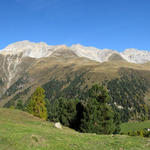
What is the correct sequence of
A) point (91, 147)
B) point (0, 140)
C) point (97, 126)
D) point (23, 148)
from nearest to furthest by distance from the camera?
point (23, 148), point (0, 140), point (91, 147), point (97, 126)

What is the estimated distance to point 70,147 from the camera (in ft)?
79.4

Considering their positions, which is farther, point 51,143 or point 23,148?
point 51,143

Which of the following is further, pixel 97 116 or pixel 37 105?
pixel 37 105

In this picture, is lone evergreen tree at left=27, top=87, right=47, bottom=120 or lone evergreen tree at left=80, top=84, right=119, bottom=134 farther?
lone evergreen tree at left=27, top=87, right=47, bottom=120

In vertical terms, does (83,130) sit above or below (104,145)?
below

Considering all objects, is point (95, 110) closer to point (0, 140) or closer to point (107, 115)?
point (107, 115)

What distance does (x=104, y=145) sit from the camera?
2634 cm

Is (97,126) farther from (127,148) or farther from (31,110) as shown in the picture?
(31,110)

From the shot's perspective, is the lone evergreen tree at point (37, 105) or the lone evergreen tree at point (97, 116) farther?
the lone evergreen tree at point (37, 105)

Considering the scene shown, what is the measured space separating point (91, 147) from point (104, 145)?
235 cm

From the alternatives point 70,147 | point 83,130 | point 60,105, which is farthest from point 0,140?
point 60,105

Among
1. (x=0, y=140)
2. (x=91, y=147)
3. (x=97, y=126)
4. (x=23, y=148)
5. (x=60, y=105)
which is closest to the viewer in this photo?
(x=23, y=148)

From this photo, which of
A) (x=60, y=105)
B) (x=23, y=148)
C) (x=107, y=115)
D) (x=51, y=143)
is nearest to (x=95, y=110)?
(x=107, y=115)

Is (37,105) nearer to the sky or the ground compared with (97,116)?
nearer to the ground
